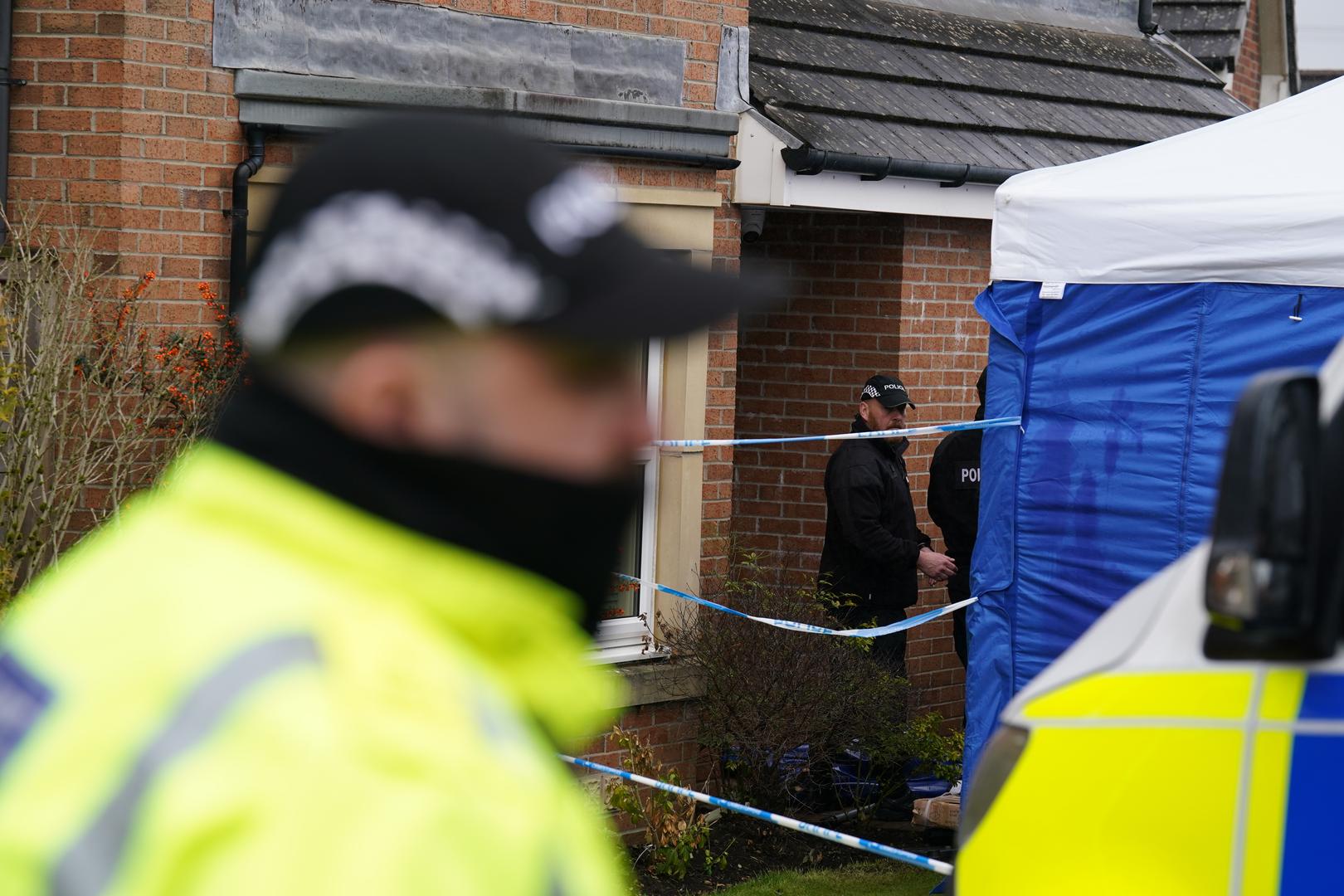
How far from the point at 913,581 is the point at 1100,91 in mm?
3402

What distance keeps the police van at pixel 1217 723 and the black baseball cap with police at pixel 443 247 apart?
49.0 inches

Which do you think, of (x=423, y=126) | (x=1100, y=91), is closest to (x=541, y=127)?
(x=1100, y=91)

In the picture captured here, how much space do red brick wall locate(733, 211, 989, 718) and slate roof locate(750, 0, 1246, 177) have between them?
485 mm

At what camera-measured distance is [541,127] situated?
654cm

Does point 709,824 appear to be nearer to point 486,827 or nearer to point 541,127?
point 541,127

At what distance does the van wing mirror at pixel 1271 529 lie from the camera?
214 centimetres

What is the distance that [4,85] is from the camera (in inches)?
223

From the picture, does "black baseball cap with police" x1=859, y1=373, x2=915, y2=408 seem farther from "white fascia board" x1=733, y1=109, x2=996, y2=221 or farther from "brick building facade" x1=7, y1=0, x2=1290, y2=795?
"white fascia board" x1=733, y1=109, x2=996, y2=221

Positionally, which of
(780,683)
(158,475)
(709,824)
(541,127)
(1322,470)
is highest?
(541,127)

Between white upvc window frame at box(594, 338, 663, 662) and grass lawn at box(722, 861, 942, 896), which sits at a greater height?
white upvc window frame at box(594, 338, 663, 662)

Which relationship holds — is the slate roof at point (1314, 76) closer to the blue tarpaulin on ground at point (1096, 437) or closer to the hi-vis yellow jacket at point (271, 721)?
the blue tarpaulin on ground at point (1096, 437)

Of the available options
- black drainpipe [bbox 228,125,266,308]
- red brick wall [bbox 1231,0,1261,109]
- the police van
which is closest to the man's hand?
black drainpipe [bbox 228,125,266,308]

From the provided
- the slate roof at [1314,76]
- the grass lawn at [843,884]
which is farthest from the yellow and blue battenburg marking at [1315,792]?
the slate roof at [1314,76]

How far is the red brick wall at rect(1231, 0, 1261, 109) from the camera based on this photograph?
1298 cm
